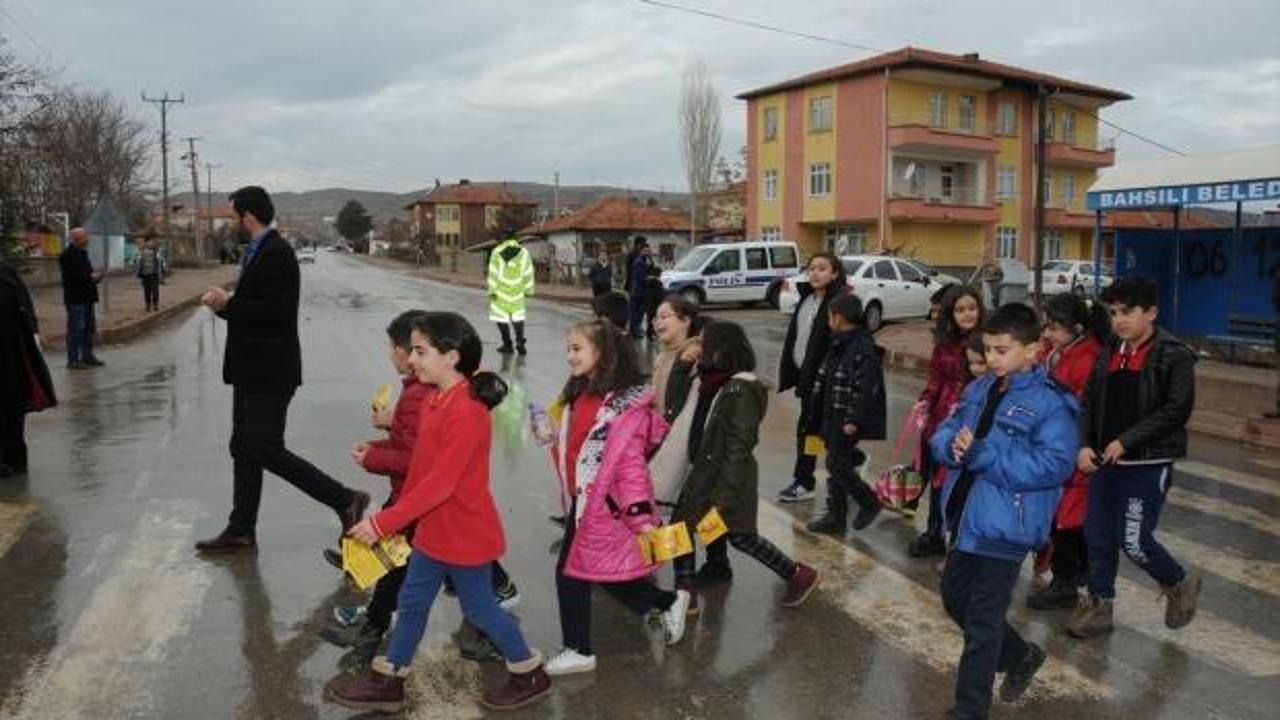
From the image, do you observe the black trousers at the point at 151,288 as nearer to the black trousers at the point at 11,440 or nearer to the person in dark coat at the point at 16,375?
the person in dark coat at the point at 16,375

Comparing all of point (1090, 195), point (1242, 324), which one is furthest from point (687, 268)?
point (1242, 324)

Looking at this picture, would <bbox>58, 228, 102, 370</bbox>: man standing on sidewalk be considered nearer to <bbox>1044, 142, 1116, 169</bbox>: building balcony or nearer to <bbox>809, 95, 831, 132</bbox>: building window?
<bbox>809, 95, 831, 132</bbox>: building window

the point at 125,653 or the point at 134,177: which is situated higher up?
the point at 134,177

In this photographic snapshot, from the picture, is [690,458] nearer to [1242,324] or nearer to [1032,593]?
[1032,593]

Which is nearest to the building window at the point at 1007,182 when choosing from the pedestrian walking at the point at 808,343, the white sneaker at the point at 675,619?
the pedestrian walking at the point at 808,343

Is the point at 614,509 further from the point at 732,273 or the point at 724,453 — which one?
the point at 732,273

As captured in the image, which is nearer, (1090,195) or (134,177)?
(1090,195)

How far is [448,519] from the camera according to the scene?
152 inches

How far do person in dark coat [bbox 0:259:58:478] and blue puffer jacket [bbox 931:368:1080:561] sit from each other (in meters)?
6.84

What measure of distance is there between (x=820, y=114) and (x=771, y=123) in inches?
138

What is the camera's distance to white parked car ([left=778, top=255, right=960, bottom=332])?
79.0ft

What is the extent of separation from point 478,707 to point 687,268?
2495 centimetres

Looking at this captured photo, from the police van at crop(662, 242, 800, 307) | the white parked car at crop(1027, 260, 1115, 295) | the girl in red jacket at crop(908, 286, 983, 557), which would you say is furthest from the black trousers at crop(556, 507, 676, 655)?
the white parked car at crop(1027, 260, 1115, 295)

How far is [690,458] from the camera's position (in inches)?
199
